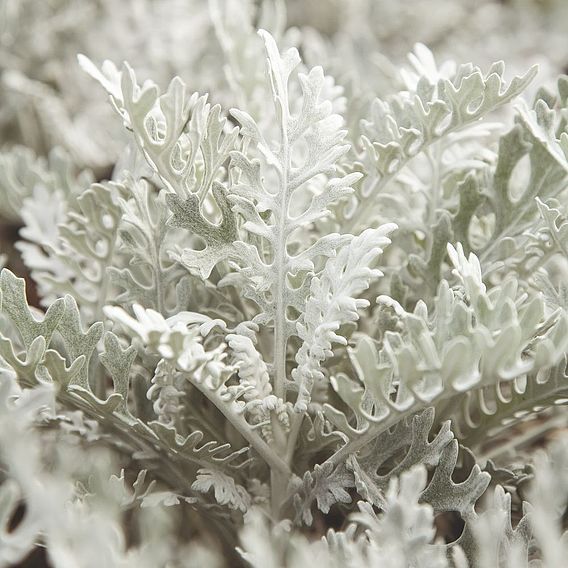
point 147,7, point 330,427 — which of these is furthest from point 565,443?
point 147,7

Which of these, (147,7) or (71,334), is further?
(147,7)

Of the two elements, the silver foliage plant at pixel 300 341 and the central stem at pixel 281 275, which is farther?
the central stem at pixel 281 275

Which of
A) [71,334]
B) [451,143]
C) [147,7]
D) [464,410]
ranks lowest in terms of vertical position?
[464,410]

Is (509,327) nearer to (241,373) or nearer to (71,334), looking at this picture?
(241,373)

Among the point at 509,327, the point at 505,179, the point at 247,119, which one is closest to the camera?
the point at 509,327

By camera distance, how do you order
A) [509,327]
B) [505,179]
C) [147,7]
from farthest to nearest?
1. [147,7]
2. [505,179]
3. [509,327]

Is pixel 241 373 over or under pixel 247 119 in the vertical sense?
under

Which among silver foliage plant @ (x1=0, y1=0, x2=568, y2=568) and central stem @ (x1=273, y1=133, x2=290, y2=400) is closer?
silver foliage plant @ (x1=0, y1=0, x2=568, y2=568)
